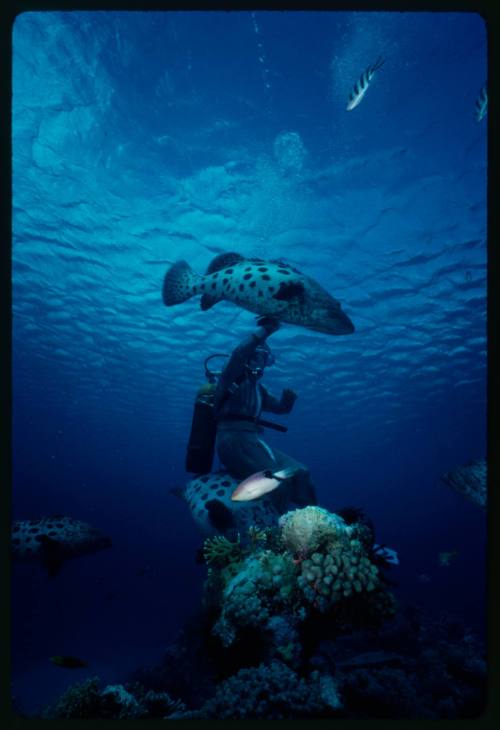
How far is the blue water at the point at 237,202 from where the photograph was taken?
7.86 metres

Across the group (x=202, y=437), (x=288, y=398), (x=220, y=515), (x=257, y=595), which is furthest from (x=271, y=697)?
(x=288, y=398)

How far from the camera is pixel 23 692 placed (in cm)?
1886

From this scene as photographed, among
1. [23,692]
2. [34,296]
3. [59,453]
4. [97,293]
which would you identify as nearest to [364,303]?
[97,293]

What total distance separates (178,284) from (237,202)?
7671 mm

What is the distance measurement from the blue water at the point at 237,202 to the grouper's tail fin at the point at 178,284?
11.8 ft

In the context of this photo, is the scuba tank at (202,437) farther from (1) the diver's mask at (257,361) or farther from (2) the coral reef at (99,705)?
(2) the coral reef at (99,705)

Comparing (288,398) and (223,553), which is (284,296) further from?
(223,553)

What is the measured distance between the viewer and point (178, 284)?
18.2 feet

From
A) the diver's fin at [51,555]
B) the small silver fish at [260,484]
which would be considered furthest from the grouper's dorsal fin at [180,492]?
the small silver fish at [260,484]

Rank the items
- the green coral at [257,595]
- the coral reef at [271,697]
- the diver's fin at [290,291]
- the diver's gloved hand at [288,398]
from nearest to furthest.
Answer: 1. the coral reef at [271,697]
2. the green coral at [257,595]
3. the diver's fin at [290,291]
4. the diver's gloved hand at [288,398]

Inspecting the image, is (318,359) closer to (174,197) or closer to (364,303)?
(364,303)

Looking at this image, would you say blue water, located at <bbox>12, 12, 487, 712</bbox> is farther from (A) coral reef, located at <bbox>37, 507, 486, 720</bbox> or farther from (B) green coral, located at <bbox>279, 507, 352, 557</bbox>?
(B) green coral, located at <bbox>279, 507, 352, 557</bbox>

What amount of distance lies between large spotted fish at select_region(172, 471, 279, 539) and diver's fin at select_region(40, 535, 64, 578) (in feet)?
7.17
